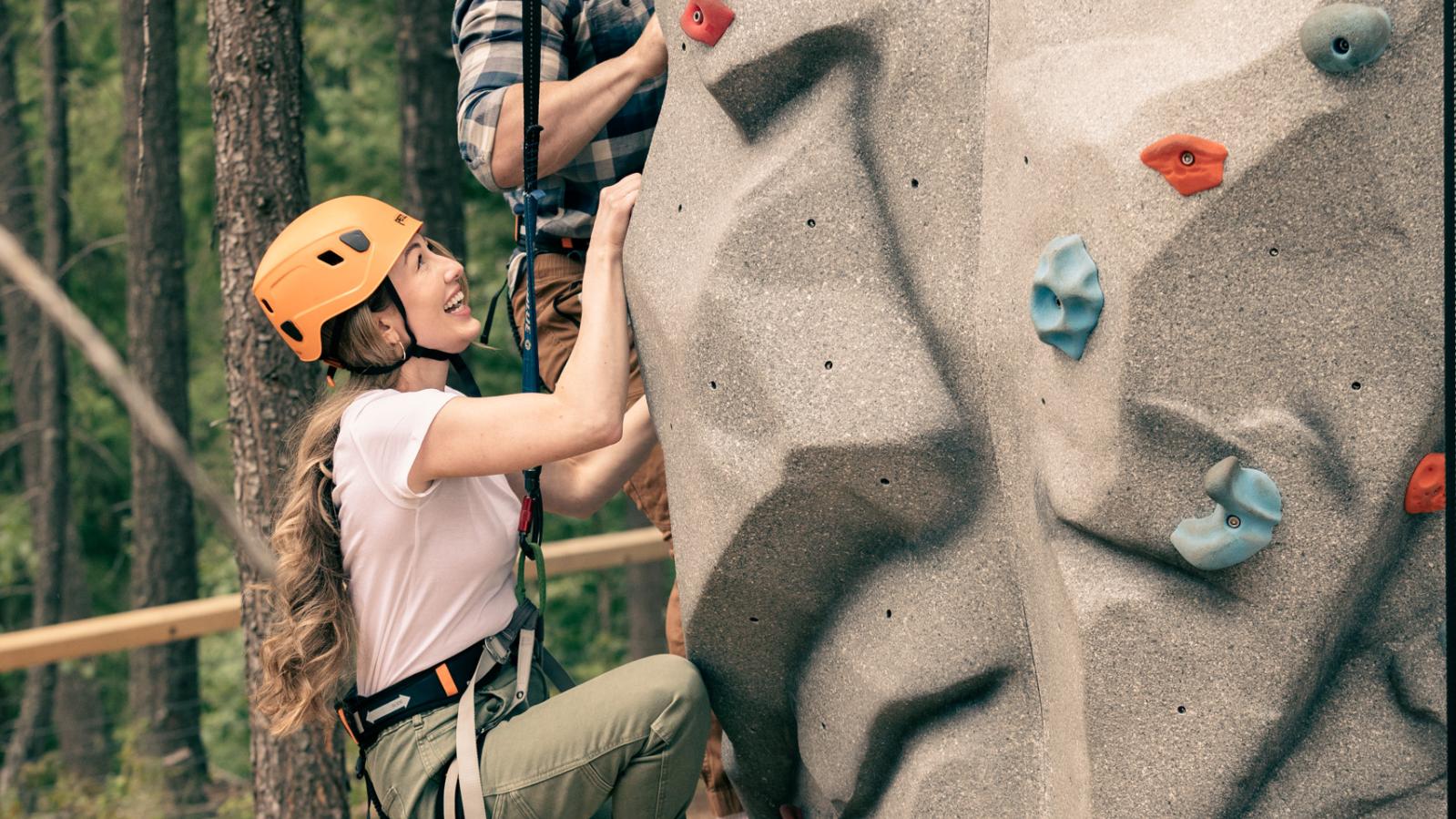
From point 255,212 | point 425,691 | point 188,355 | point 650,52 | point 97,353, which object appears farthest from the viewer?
point 188,355

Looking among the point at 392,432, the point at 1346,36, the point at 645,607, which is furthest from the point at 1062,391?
the point at 645,607

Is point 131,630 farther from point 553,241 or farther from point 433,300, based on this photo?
point 433,300

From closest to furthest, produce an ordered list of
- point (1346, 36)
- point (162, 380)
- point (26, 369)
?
point (1346, 36), point (162, 380), point (26, 369)

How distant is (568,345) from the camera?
3.48 m

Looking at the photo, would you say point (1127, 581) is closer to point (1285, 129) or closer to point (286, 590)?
point (1285, 129)

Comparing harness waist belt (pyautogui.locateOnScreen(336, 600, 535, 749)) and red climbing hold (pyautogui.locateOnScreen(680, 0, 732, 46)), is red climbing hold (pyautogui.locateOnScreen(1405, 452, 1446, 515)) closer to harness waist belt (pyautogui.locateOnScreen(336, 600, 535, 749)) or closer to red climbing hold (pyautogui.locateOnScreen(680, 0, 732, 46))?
red climbing hold (pyautogui.locateOnScreen(680, 0, 732, 46))

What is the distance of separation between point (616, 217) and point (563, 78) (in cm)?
39

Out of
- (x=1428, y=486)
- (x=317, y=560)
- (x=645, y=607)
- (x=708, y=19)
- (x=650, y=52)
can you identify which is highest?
(x=708, y=19)

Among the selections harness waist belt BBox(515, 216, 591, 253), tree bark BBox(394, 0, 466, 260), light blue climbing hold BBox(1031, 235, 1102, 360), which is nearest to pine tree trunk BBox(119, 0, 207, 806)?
tree bark BBox(394, 0, 466, 260)

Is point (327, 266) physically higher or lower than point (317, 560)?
higher

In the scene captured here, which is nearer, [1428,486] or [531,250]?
[1428,486]

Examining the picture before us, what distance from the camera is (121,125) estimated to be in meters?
12.4

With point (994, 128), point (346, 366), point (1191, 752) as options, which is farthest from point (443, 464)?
point (1191, 752)

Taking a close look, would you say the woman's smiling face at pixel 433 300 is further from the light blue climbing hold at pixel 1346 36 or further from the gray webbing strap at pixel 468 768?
the light blue climbing hold at pixel 1346 36
